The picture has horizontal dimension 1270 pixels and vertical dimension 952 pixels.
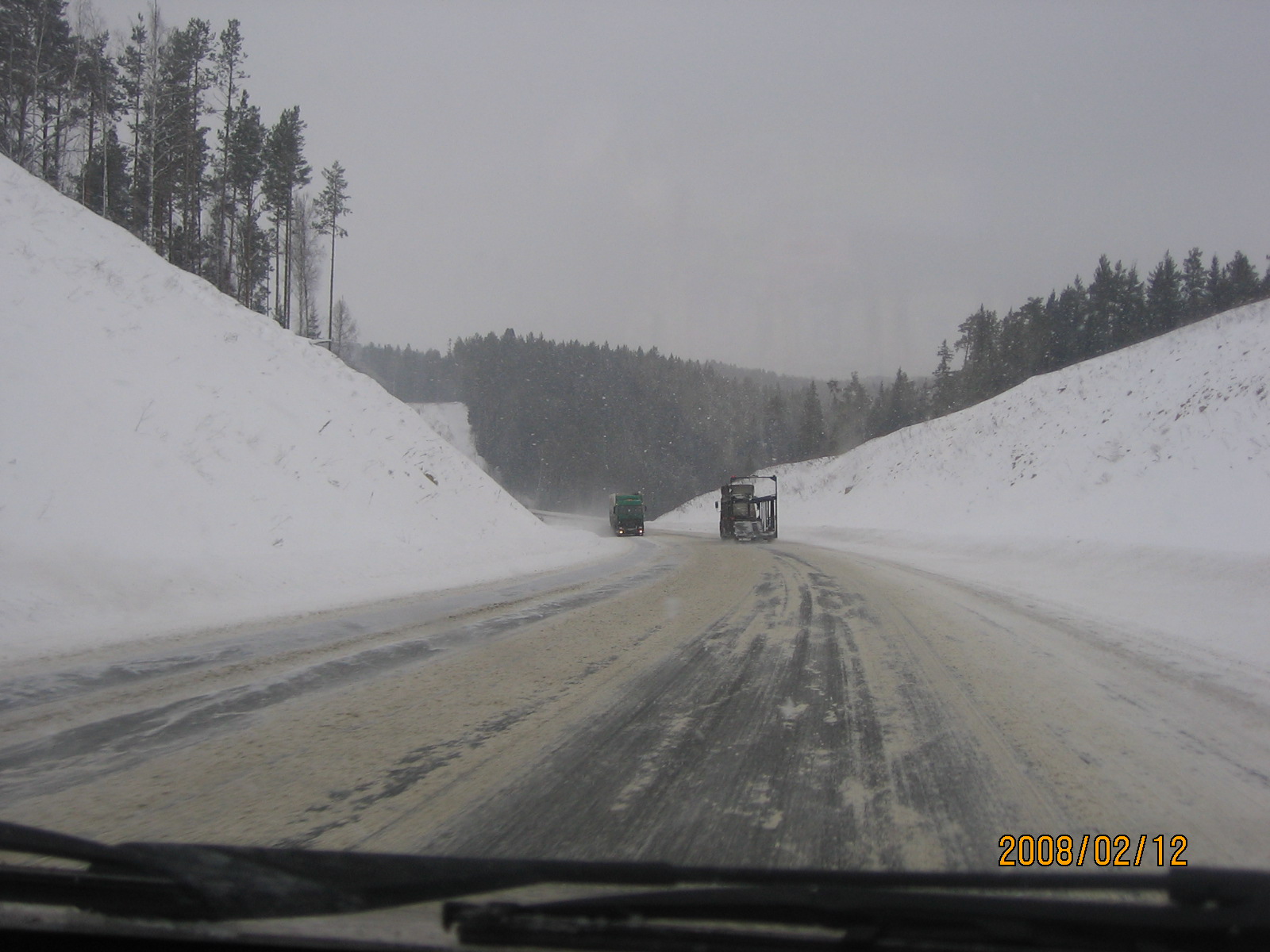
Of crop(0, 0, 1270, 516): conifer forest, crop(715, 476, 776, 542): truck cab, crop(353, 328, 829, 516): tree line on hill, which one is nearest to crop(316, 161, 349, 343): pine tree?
crop(0, 0, 1270, 516): conifer forest

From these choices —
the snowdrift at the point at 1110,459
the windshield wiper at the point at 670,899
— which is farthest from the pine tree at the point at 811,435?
the windshield wiper at the point at 670,899

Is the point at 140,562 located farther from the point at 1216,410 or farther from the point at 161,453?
the point at 1216,410

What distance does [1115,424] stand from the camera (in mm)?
38312

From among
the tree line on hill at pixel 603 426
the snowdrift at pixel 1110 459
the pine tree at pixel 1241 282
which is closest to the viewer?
the snowdrift at pixel 1110 459

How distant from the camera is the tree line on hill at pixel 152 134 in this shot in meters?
33.2

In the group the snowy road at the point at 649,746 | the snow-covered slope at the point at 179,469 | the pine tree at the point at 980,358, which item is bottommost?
the snowy road at the point at 649,746

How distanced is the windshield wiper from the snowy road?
732mm

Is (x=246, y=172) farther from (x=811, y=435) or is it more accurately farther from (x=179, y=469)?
(x=811, y=435)

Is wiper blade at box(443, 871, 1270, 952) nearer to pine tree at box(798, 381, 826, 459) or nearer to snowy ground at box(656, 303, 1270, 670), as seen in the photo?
snowy ground at box(656, 303, 1270, 670)

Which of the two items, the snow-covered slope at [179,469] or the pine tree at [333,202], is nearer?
the snow-covered slope at [179,469]

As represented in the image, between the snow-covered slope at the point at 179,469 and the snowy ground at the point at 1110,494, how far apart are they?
11.5m

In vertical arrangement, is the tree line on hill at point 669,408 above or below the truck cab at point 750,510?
above

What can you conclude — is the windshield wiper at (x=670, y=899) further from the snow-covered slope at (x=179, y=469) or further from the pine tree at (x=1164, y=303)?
the pine tree at (x=1164, y=303)

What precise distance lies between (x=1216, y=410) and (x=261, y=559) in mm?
37149
